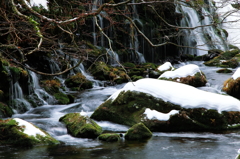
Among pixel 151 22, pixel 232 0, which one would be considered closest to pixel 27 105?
pixel 232 0

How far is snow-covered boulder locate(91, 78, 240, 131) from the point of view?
6234 mm

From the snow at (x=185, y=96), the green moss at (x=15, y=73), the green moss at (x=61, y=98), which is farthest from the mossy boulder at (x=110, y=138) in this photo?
the green moss at (x=61, y=98)

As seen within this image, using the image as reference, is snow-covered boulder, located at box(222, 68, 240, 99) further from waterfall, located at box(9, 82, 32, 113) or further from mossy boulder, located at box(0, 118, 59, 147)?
waterfall, located at box(9, 82, 32, 113)

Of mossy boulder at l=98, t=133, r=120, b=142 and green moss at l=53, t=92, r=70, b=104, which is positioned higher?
green moss at l=53, t=92, r=70, b=104

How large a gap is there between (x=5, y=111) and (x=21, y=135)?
3585mm

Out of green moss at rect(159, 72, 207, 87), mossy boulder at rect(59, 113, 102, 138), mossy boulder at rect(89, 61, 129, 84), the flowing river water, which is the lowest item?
the flowing river water

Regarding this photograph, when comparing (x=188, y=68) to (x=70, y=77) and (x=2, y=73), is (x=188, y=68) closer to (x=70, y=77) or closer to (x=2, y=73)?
(x=70, y=77)

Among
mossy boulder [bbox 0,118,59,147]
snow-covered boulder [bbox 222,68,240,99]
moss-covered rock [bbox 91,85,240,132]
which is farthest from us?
snow-covered boulder [bbox 222,68,240,99]

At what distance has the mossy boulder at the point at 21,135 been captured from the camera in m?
4.96

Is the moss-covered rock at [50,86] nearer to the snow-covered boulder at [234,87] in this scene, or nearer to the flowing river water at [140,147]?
the flowing river water at [140,147]

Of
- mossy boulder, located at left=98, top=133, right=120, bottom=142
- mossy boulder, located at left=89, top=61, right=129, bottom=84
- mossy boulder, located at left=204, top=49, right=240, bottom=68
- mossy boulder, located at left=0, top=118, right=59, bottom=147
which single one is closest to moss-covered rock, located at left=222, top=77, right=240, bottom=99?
mossy boulder, located at left=89, top=61, right=129, bottom=84

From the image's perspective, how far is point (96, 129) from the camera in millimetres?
5746

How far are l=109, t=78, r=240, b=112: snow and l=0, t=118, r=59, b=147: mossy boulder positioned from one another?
2484 millimetres

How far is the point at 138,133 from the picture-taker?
217 inches
